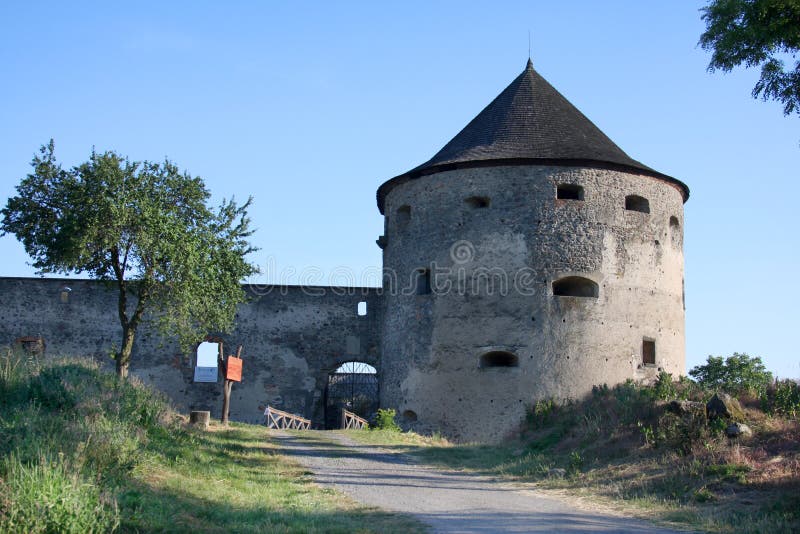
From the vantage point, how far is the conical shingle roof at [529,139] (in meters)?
19.5

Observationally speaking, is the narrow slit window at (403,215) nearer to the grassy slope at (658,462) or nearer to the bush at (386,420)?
the bush at (386,420)

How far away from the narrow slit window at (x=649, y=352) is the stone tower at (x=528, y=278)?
0.09 feet

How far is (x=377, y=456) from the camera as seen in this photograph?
14.0 m

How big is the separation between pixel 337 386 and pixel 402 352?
23.5 feet

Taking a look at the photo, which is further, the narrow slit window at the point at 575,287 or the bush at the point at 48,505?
the narrow slit window at the point at 575,287

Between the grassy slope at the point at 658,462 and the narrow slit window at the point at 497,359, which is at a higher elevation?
the narrow slit window at the point at 497,359

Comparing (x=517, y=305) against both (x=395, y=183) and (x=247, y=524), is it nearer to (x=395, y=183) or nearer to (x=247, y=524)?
(x=395, y=183)

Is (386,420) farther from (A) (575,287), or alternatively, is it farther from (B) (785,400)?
(B) (785,400)

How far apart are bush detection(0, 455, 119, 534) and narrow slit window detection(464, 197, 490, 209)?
546 inches

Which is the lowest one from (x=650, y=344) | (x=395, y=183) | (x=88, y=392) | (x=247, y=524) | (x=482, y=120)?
(x=247, y=524)

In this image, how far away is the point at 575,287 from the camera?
19719 millimetres

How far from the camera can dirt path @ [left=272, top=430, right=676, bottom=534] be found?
7949 mm

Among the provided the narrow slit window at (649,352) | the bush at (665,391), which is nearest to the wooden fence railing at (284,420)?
the narrow slit window at (649,352)

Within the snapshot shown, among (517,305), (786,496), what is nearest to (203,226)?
(517,305)
